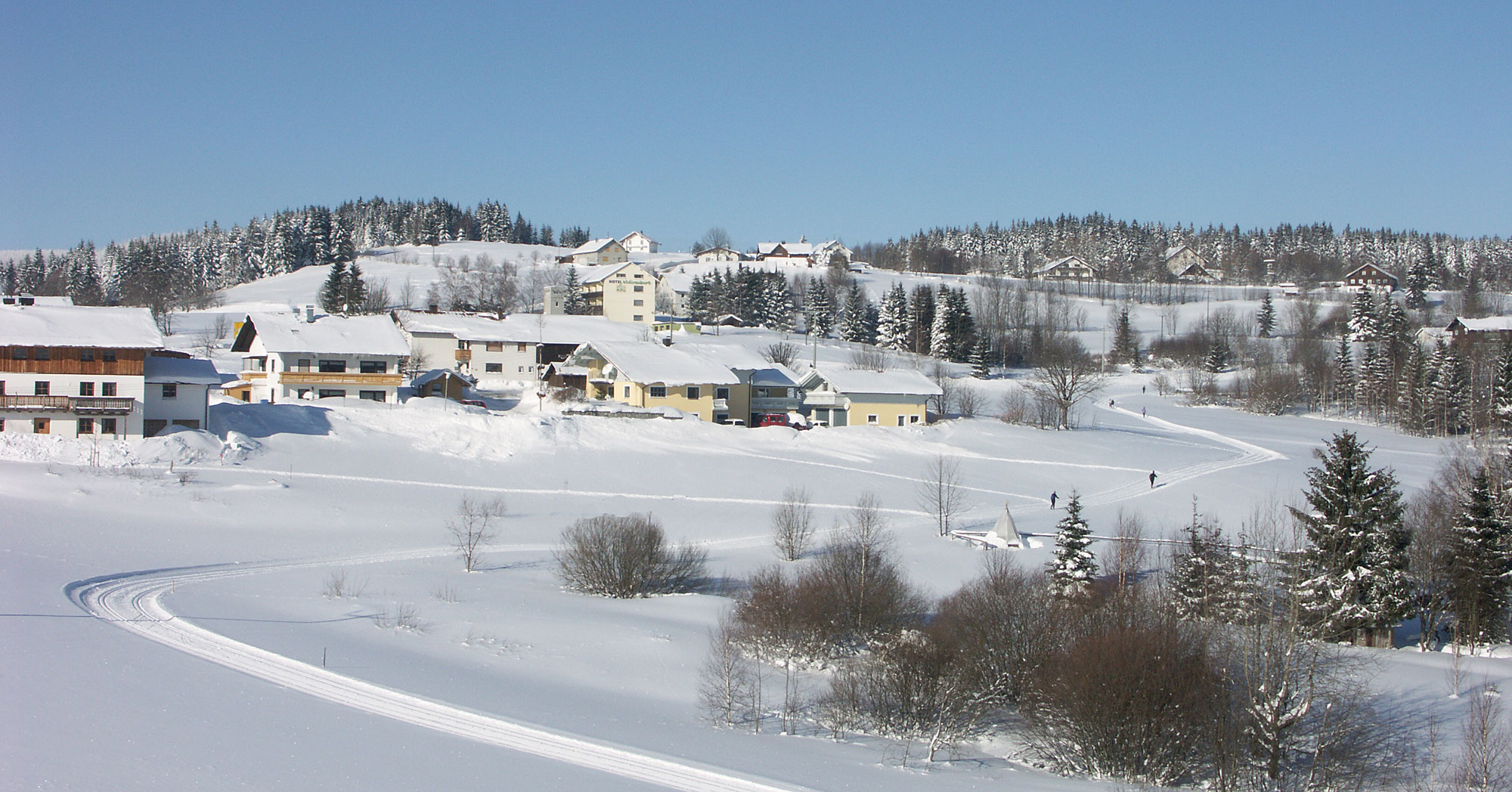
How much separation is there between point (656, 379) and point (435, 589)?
30.7 meters

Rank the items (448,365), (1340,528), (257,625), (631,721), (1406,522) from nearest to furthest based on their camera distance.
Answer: (631,721) → (257,625) → (1340,528) → (1406,522) → (448,365)

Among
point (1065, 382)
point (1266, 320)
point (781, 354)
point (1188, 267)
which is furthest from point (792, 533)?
point (1188, 267)

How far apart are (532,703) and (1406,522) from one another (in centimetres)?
3387

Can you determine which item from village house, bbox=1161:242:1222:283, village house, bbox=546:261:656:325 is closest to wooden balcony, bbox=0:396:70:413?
village house, bbox=546:261:656:325

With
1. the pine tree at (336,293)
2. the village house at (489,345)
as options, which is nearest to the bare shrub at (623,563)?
the village house at (489,345)

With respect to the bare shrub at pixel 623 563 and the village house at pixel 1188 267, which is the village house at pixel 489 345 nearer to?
the bare shrub at pixel 623 563

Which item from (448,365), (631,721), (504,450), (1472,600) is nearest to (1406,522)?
(1472,600)

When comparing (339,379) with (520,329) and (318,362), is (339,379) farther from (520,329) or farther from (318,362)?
(520,329)

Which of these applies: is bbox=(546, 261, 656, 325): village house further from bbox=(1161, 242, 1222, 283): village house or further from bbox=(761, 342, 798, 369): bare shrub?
bbox=(1161, 242, 1222, 283): village house

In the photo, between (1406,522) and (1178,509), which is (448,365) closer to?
(1178,509)

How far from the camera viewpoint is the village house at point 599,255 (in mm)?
150000

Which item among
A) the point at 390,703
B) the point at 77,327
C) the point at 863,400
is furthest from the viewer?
the point at 863,400

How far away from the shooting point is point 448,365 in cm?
7206

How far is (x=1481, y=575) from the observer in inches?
1117
